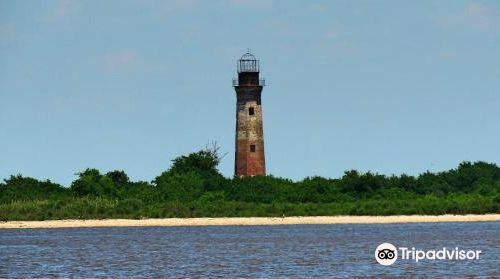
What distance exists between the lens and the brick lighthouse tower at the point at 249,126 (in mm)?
97562

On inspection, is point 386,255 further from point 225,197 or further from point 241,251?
point 225,197

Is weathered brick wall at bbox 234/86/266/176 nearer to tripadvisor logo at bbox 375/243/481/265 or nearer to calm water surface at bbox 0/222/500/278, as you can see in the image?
calm water surface at bbox 0/222/500/278

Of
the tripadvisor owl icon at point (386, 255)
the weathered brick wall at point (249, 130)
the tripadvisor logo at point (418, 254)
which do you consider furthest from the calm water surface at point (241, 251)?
the weathered brick wall at point (249, 130)

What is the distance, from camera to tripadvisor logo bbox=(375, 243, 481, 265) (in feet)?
179

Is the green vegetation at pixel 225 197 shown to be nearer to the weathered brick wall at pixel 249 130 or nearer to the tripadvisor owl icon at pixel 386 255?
the weathered brick wall at pixel 249 130

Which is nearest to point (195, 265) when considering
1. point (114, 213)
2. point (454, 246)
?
point (454, 246)

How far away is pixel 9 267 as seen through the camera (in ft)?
176

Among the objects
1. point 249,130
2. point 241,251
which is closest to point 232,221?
point 249,130

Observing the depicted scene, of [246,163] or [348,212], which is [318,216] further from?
[246,163]

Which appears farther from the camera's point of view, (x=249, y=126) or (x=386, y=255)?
(x=249, y=126)

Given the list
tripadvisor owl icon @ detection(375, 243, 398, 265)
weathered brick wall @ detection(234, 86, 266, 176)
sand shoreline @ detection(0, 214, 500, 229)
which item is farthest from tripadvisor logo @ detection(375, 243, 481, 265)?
weathered brick wall @ detection(234, 86, 266, 176)

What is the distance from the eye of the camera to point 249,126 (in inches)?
3841

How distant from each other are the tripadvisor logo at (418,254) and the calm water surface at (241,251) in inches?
24.5

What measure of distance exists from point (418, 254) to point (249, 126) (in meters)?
41.7
